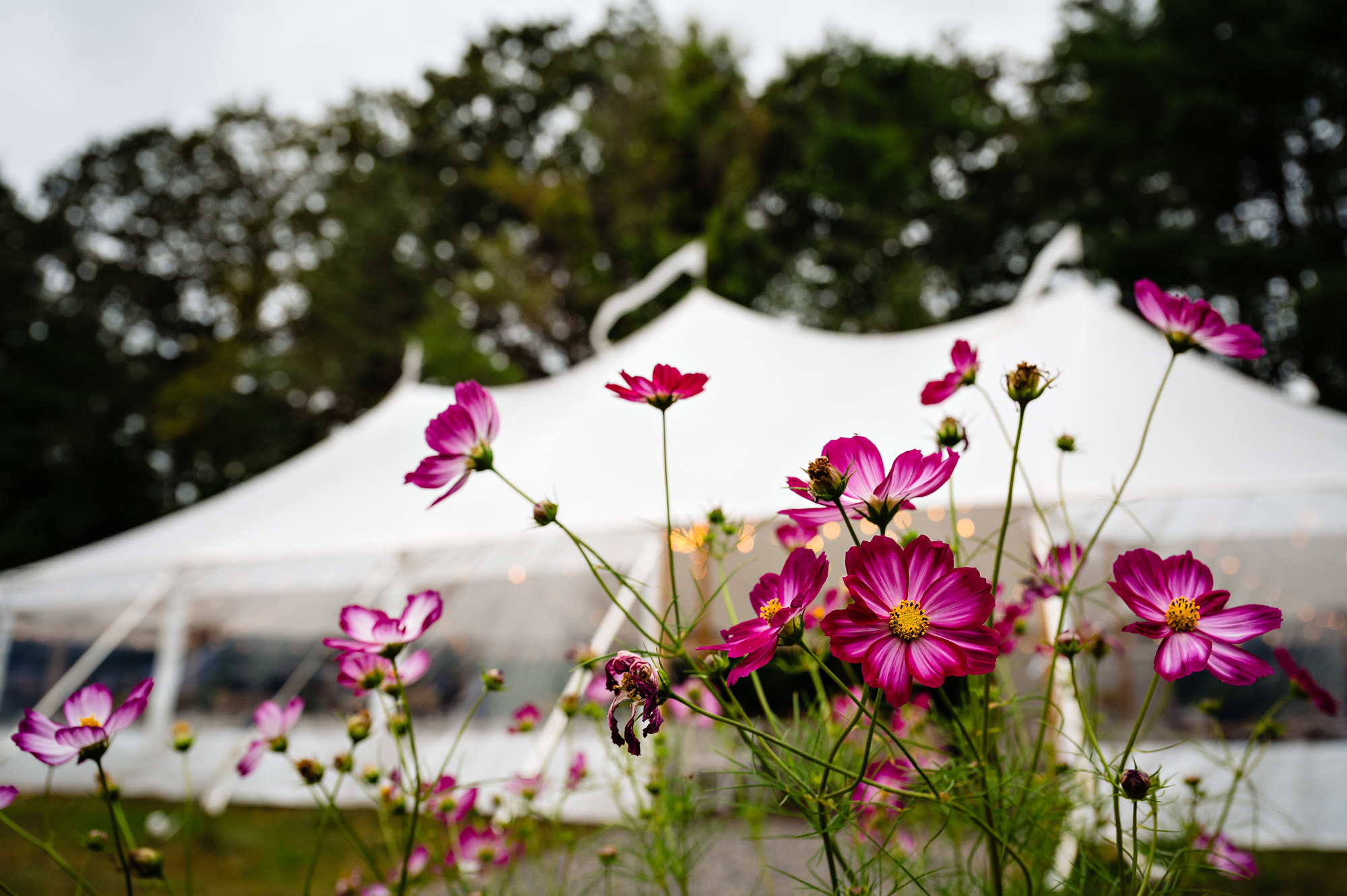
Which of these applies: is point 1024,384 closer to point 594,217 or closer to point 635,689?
point 635,689

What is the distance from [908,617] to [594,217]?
11.2 metres

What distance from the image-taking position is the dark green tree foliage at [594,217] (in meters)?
8.50

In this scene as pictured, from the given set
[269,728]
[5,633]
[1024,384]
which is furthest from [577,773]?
[5,633]

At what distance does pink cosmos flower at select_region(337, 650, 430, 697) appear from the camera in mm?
627

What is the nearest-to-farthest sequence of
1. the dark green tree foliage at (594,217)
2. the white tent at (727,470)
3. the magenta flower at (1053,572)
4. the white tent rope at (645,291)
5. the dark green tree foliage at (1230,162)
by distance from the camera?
the magenta flower at (1053,572) → the white tent at (727,470) → the white tent rope at (645,291) → the dark green tree foliage at (1230,162) → the dark green tree foliage at (594,217)

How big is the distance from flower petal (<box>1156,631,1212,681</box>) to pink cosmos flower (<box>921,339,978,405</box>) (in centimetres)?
24

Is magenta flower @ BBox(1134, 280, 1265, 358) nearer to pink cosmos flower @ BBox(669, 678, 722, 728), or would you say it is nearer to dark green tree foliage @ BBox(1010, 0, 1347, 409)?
pink cosmos flower @ BBox(669, 678, 722, 728)

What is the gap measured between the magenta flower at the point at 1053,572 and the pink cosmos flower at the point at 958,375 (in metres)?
0.14

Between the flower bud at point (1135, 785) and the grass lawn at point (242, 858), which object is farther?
the grass lawn at point (242, 858)

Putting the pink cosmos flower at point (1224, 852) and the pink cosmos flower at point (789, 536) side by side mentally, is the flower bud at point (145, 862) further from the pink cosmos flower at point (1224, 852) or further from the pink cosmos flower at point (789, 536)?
the pink cosmos flower at point (1224, 852)

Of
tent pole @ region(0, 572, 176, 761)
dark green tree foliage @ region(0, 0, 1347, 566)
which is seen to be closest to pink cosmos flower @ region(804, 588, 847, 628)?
tent pole @ region(0, 572, 176, 761)

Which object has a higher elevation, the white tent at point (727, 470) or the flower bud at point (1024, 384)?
the white tent at point (727, 470)

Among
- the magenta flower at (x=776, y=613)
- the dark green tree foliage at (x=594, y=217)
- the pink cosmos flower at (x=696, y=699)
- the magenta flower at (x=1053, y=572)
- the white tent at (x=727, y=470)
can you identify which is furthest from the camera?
the dark green tree foliage at (x=594, y=217)

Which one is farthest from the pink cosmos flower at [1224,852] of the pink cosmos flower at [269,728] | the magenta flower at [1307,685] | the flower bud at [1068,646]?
the pink cosmos flower at [269,728]
